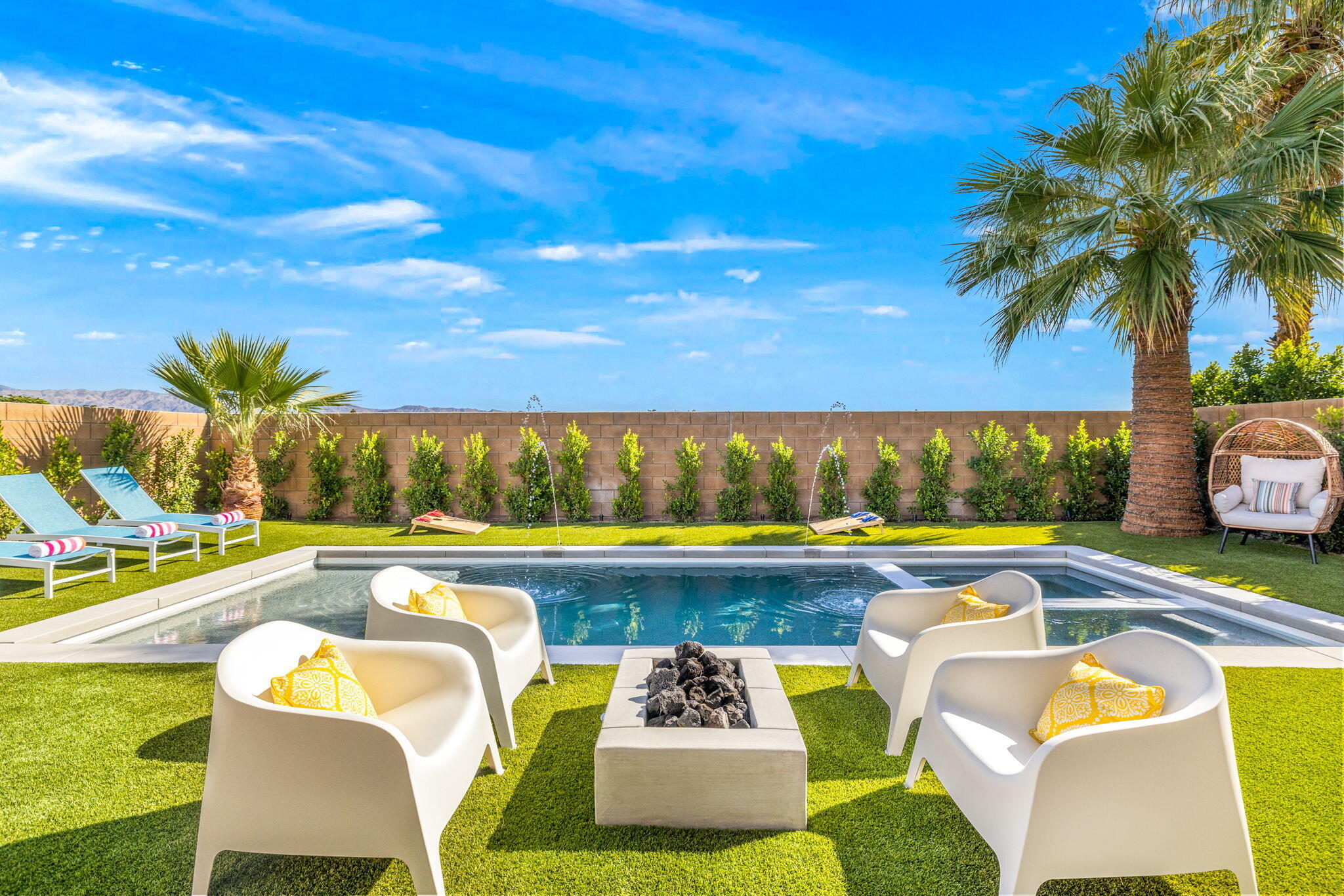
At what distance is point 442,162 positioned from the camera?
451 inches

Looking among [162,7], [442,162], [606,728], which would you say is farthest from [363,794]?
[442,162]

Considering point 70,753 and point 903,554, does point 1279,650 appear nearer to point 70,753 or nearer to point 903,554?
point 903,554

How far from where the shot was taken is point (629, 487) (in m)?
10.1

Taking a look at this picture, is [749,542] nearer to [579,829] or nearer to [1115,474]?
[579,829]

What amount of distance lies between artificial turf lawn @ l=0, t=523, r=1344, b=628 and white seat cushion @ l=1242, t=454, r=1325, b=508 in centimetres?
64

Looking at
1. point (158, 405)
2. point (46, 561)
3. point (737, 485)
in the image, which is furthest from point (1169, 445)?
point (158, 405)

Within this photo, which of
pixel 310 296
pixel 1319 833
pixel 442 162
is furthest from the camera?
pixel 310 296

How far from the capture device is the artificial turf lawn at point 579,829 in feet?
6.30

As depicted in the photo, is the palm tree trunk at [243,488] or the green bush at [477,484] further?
the green bush at [477,484]

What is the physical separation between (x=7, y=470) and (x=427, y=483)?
4611mm

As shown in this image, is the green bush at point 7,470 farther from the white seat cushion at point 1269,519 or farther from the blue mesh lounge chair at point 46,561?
the white seat cushion at point 1269,519

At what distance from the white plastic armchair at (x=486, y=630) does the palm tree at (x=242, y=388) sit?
7081 mm

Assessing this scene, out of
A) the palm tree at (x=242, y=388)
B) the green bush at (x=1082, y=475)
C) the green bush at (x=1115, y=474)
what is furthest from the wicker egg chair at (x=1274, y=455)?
the palm tree at (x=242, y=388)

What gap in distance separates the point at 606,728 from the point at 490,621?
56.4 inches
